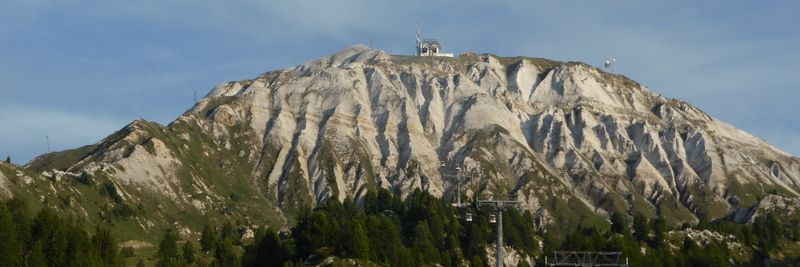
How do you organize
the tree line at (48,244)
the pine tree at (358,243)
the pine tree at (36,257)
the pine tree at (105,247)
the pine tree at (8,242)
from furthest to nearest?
the pine tree at (358,243), the pine tree at (105,247), the pine tree at (8,242), the tree line at (48,244), the pine tree at (36,257)

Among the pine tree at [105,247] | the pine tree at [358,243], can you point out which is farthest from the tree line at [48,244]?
the pine tree at [358,243]

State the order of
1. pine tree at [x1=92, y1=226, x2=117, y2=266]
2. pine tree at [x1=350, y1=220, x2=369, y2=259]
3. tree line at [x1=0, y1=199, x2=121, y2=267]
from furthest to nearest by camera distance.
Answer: pine tree at [x1=350, y1=220, x2=369, y2=259] → pine tree at [x1=92, y1=226, x2=117, y2=266] → tree line at [x1=0, y1=199, x2=121, y2=267]

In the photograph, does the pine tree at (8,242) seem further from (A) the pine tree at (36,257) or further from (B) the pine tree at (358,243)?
(B) the pine tree at (358,243)

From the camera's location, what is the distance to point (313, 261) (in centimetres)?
18888

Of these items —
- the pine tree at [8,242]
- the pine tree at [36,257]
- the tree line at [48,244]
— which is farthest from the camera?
the pine tree at [8,242]

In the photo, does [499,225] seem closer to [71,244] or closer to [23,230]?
[71,244]

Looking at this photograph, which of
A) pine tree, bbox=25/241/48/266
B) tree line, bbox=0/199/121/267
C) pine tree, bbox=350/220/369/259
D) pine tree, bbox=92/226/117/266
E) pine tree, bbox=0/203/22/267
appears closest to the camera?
pine tree, bbox=25/241/48/266

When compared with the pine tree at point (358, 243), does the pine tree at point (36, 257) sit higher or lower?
lower

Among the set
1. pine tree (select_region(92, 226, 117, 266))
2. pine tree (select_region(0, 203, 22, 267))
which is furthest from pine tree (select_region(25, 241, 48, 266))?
pine tree (select_region(92, 226, 117, 266))

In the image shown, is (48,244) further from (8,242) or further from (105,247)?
(105,247)

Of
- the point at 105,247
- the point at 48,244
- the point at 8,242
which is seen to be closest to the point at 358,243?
the point at 105,247

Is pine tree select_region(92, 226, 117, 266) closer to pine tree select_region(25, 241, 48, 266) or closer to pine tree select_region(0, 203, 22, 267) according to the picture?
pine tree select_region(0, 203, 22, 267)

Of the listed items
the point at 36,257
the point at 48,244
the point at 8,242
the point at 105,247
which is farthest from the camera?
the point at 105,247

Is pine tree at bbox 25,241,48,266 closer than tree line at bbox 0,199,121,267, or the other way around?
pine tree at bbox 25,241,48,266
